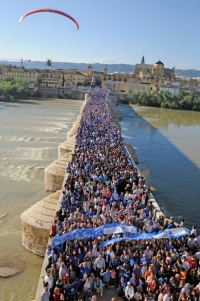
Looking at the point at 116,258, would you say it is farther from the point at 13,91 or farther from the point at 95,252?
the point at 13,91

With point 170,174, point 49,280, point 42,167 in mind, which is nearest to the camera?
point 49,280

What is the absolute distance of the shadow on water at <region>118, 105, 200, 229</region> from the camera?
18.2 m

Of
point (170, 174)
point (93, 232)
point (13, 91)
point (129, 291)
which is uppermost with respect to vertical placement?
point (13, 91)

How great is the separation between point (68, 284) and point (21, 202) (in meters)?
10.1

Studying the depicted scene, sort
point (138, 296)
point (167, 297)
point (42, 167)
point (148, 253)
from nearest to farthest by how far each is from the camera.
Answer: point (167, 297) < point (138, 296) < point (148, 253) < point (42, 167)

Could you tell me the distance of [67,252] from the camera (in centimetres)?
834

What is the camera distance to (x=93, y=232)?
9070 mm

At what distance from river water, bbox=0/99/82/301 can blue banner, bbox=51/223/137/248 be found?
2717 mm

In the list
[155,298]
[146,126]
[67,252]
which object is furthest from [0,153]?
[146,126]

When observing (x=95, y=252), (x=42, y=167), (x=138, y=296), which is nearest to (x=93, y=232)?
(x=95, y=252)

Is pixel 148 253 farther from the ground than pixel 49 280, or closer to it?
farther from the ground

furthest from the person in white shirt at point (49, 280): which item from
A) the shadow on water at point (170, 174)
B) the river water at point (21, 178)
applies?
the shadow on water at point (170, 174)

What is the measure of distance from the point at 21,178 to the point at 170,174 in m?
10.1

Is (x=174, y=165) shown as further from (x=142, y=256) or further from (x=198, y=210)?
(x=142, y=256)
